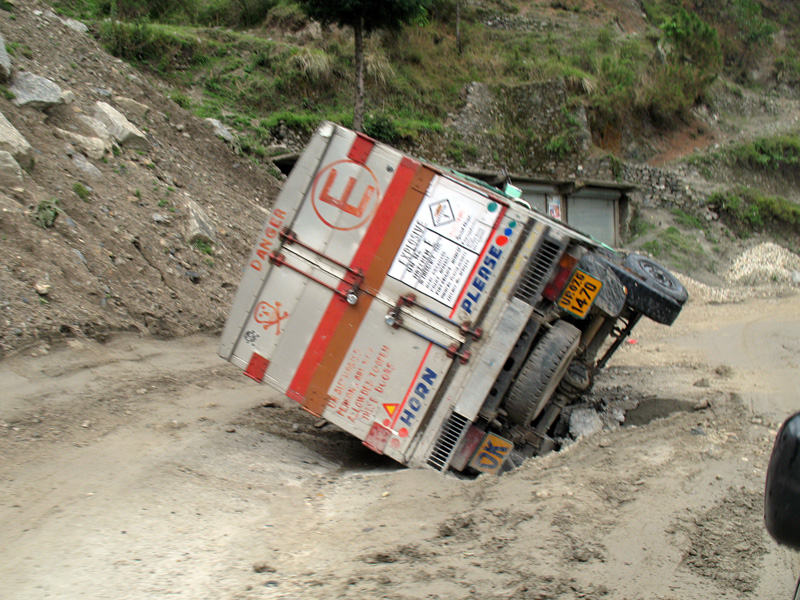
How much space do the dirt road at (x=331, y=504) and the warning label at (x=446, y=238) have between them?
1532 millimetres

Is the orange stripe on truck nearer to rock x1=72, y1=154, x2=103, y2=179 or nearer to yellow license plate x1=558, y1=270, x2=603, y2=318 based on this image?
yellow license plate x1=558, y1=270, x2=603, y2=318

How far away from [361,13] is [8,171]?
40.3 feet

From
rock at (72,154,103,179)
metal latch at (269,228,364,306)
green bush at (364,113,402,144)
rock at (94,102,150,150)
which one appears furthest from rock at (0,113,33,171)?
green bush at (364,113,402,144)

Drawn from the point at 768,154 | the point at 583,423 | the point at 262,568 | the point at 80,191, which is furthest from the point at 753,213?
the point at 262,568

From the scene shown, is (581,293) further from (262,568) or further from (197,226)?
(197,226)

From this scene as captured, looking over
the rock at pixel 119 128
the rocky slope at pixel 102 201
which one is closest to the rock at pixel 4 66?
the rocky slope at pixel 102 201

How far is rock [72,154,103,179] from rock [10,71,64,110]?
3.79 feet

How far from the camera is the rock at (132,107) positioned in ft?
44.0

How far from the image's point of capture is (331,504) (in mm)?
5121

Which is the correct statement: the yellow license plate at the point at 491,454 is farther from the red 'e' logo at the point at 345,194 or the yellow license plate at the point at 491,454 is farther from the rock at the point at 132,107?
the rock at the point at 132,107

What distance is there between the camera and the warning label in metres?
5.61

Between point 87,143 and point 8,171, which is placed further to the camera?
point 87,143

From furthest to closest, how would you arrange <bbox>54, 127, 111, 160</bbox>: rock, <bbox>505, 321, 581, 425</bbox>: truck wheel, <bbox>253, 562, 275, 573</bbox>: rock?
<bbox>54, 127, 111, 160</bbox>: rock → <bbox>505, 321, 581, 425</bbox>: truck wheel → <bbox>253, 562, 275, 573</bbox>: rock

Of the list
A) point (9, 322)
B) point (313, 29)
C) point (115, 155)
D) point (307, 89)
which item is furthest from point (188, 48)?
point (9, 322)
